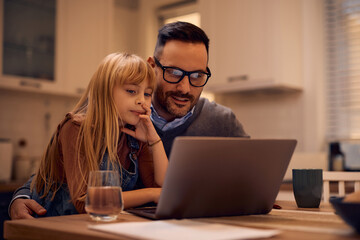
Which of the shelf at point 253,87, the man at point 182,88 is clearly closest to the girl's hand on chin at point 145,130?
the man at point 182,88

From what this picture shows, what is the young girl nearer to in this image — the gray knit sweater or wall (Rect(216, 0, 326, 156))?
the gray knit sweater

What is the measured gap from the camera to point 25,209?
1431 millimetres

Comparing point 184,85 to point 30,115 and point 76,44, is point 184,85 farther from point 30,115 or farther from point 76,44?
point 30,115

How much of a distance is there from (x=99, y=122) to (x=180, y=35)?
0.76 meters

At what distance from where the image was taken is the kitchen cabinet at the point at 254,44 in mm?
3633

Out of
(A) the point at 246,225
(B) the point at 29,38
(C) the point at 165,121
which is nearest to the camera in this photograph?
(A) the point at 246,225

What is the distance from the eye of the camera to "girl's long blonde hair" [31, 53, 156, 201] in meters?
1.41

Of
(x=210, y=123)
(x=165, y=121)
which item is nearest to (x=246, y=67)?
(x=210, y=123)

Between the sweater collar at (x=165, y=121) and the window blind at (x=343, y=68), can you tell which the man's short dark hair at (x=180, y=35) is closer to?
the sweater collar at (x=165, y=121)

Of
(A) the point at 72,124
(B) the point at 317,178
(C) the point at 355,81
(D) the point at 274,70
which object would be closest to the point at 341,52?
(C) the point at 355,81

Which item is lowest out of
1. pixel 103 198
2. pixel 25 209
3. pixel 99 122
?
pixel 25 209

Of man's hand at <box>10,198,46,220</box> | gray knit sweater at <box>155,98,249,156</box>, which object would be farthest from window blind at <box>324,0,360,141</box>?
man's hand at <box>10,198,46,220</box>

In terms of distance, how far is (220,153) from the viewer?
103 centimetres

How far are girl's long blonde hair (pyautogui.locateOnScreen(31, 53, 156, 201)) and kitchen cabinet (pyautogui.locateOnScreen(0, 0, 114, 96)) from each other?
2107 millimetres
